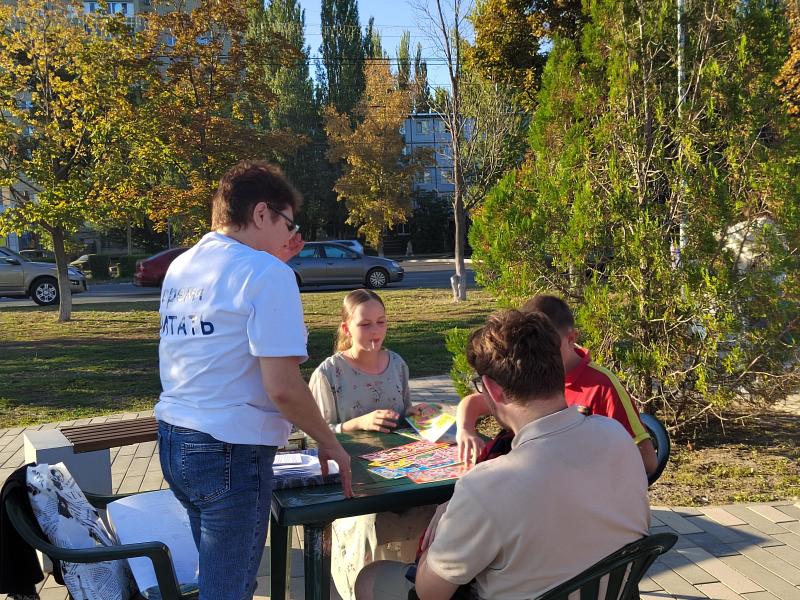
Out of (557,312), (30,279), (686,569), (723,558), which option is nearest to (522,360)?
(557,312)

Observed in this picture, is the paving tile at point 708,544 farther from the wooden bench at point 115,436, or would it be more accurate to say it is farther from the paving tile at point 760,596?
the wooden bench at point 115,436

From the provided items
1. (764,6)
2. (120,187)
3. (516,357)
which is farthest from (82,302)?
(516,357)

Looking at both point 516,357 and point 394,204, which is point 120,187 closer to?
point 516,357

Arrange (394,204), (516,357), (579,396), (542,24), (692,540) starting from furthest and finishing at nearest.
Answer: (394,204) → (542,24) → (692,540) → (579,396) → (516,357)

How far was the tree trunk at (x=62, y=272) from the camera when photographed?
1401 centimetres

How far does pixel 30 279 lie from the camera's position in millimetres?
18812

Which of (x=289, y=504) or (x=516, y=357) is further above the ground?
(x=516, y=357)

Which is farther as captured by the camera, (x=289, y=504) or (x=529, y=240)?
(x=529, y=240)

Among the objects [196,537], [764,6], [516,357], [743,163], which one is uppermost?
[764,6]

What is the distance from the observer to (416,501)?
2.60 metres

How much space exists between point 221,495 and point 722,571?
8.71ft

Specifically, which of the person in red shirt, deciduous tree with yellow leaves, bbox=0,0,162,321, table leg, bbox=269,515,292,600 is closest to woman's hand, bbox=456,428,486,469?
the person in red shirt

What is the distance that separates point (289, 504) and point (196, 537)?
304 millimetres

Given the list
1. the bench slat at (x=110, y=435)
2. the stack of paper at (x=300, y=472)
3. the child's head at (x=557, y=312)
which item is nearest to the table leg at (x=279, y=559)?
the stack of paper at (x=300, y=472)
